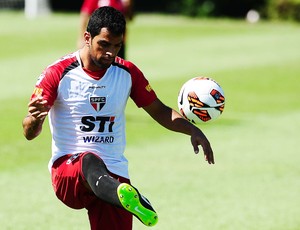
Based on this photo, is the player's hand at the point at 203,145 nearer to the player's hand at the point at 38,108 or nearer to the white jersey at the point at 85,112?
the white jersey at the point at 85,112

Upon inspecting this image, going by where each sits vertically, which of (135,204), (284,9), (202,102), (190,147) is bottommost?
(284,9)

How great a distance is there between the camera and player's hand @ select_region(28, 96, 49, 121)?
6520 mm

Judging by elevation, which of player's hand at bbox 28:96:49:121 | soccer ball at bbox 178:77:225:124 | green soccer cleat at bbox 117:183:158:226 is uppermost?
player's hand at bbox 28:96:49:121

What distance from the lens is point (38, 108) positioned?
654 centimetres

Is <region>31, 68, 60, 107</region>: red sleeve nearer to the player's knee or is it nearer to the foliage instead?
the player's knee

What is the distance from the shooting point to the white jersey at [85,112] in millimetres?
6922

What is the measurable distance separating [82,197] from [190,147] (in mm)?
6081

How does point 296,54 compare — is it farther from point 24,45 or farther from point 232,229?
point 232,229

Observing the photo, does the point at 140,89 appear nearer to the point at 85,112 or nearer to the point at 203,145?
the point at 85,112

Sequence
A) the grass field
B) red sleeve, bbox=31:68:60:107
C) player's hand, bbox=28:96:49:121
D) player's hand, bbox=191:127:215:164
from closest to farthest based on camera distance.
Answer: player's hand, bbox=28:96:49:121 → red sleeve, bbox=31:68:60:107 → player's hand, bbox=191:127:215:164 → the grass field

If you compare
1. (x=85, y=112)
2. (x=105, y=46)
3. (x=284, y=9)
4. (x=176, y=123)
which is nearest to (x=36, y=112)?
(x=85, y=112)

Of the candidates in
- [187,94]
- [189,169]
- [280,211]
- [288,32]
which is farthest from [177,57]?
[187,94]

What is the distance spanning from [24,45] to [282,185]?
15436 millimetres

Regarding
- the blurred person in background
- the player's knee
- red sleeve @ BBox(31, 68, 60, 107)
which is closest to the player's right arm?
red sleeve @ BBox(31, 68, 60, 107)
